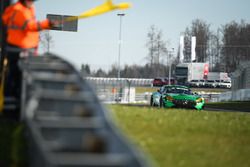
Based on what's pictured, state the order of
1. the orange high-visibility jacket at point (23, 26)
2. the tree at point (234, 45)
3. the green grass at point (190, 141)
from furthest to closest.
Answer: the tree at point (234, 45) < the orange high-visibility jacket at point (23, 26) < the green grass at point (190, 141)

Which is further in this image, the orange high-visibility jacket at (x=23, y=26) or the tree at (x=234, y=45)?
the tree at (x=234, y=45)

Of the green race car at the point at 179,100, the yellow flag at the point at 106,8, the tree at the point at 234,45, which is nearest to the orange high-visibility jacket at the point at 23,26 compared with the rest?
the yellow flag at the point at 106,8

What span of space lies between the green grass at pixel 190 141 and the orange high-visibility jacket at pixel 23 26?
6.87 ft

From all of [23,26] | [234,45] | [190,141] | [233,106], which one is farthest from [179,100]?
[234,45]

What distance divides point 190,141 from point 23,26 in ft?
10.2

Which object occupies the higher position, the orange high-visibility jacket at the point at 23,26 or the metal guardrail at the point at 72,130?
the orange high-visibility jacket at the point at 23,26

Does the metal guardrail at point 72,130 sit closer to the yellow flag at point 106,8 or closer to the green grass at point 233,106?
the yellow flag at point 106,8

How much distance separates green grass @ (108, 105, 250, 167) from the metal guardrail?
1799 mm

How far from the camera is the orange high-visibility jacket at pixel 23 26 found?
7980 mm

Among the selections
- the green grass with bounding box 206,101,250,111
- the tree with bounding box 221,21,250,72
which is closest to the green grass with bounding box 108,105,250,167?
the green grass with bounding box 206,101,250,111

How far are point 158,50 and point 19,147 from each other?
98298 millimetres

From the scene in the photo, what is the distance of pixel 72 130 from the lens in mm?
4824

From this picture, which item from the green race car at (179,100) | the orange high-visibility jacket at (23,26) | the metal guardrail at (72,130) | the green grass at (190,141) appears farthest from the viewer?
the green race car at (179,100)

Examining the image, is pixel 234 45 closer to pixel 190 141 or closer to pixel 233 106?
pixel 233 106
